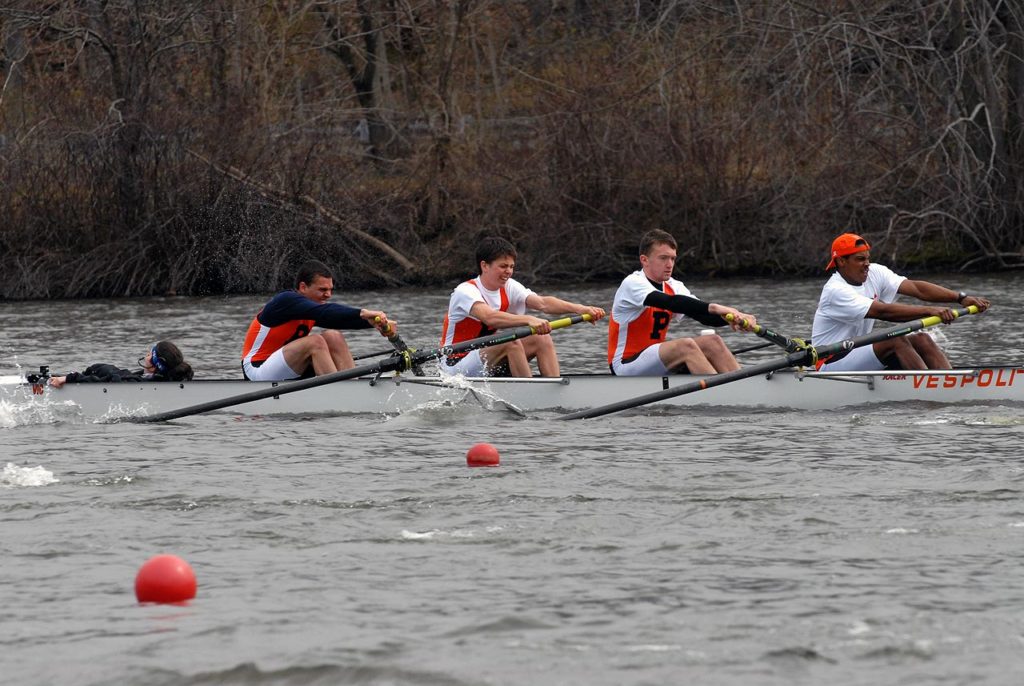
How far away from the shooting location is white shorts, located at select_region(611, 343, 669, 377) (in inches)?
483

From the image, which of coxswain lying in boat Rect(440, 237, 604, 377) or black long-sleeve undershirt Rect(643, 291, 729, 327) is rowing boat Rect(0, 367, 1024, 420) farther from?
black long-sleeve undershirt Rect(643, 291, 729, 327)

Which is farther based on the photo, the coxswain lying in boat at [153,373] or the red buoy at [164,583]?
the coxswain lying in boat at [153,373]

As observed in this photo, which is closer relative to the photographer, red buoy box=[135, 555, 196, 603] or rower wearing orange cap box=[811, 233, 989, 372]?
red buoy box=[135, 555, 196, 603]

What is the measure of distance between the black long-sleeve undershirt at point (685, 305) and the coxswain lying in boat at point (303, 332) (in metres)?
2.04

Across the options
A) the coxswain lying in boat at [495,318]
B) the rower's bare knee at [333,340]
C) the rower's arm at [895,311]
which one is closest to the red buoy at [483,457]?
the coxswain lying in boat at [495,318]

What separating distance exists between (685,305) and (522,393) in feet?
5.12

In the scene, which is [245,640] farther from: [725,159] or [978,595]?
[725,159]

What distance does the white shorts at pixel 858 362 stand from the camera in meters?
12.4

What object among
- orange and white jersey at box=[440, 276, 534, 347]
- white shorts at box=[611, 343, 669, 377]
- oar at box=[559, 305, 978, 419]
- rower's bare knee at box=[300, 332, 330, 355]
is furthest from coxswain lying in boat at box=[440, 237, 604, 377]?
oar at box=[559, 305, 978, 419]

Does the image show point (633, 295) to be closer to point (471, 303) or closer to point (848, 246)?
point (471, 303)

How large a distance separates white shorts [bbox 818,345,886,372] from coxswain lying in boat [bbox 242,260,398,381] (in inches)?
138

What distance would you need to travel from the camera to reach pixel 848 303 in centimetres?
1209

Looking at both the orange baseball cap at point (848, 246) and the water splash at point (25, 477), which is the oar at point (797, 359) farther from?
the water splash at point (25, 477)

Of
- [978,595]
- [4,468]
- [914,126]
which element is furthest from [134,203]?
[978,595]
